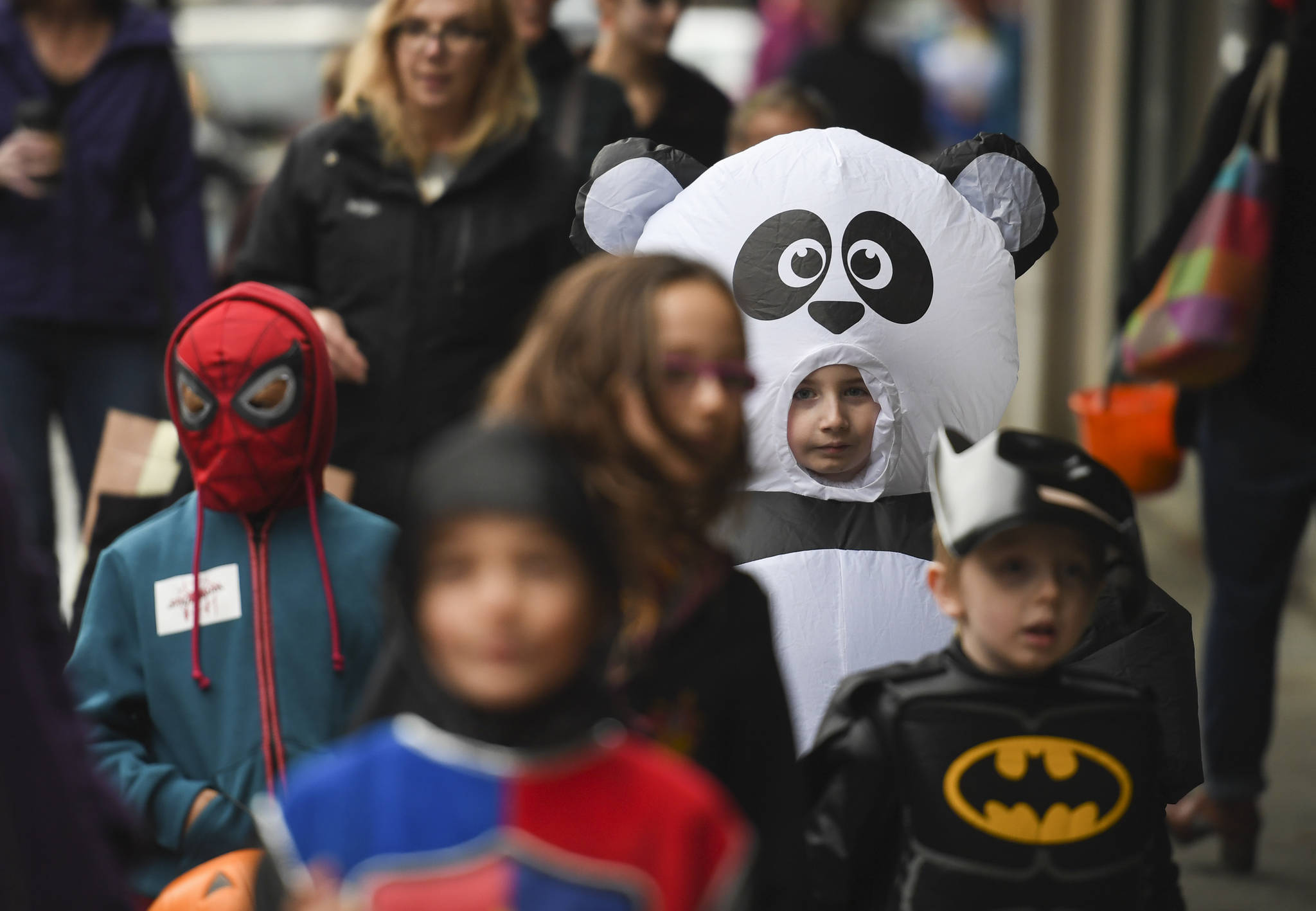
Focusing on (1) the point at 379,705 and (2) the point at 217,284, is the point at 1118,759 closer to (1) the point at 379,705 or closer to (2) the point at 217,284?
(1) the point at 379,705

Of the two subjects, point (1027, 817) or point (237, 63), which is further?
point (237, 63)

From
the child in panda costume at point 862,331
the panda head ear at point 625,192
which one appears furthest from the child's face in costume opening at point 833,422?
the panda head ear at point 625,192

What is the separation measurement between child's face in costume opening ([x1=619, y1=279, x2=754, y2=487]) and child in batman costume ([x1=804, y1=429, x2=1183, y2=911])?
1.62 feet

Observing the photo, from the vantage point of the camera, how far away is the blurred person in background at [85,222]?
4586 mm

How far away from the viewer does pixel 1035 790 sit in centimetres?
246

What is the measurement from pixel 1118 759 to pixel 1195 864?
2329mm

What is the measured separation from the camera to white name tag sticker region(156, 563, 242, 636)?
3.00 metres

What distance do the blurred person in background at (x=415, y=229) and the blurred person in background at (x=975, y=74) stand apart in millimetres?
6128

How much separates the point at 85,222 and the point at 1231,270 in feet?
9.07

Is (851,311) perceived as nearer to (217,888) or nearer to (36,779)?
(217,888)

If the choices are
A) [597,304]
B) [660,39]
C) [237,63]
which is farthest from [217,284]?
[237,63]

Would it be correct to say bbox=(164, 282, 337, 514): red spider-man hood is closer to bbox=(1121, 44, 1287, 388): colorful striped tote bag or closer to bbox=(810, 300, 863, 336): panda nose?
bbox=(810, 300, 863, 336): panda nose

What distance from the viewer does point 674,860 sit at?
176cm

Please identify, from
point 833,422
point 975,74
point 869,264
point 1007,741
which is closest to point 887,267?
point 869,264
